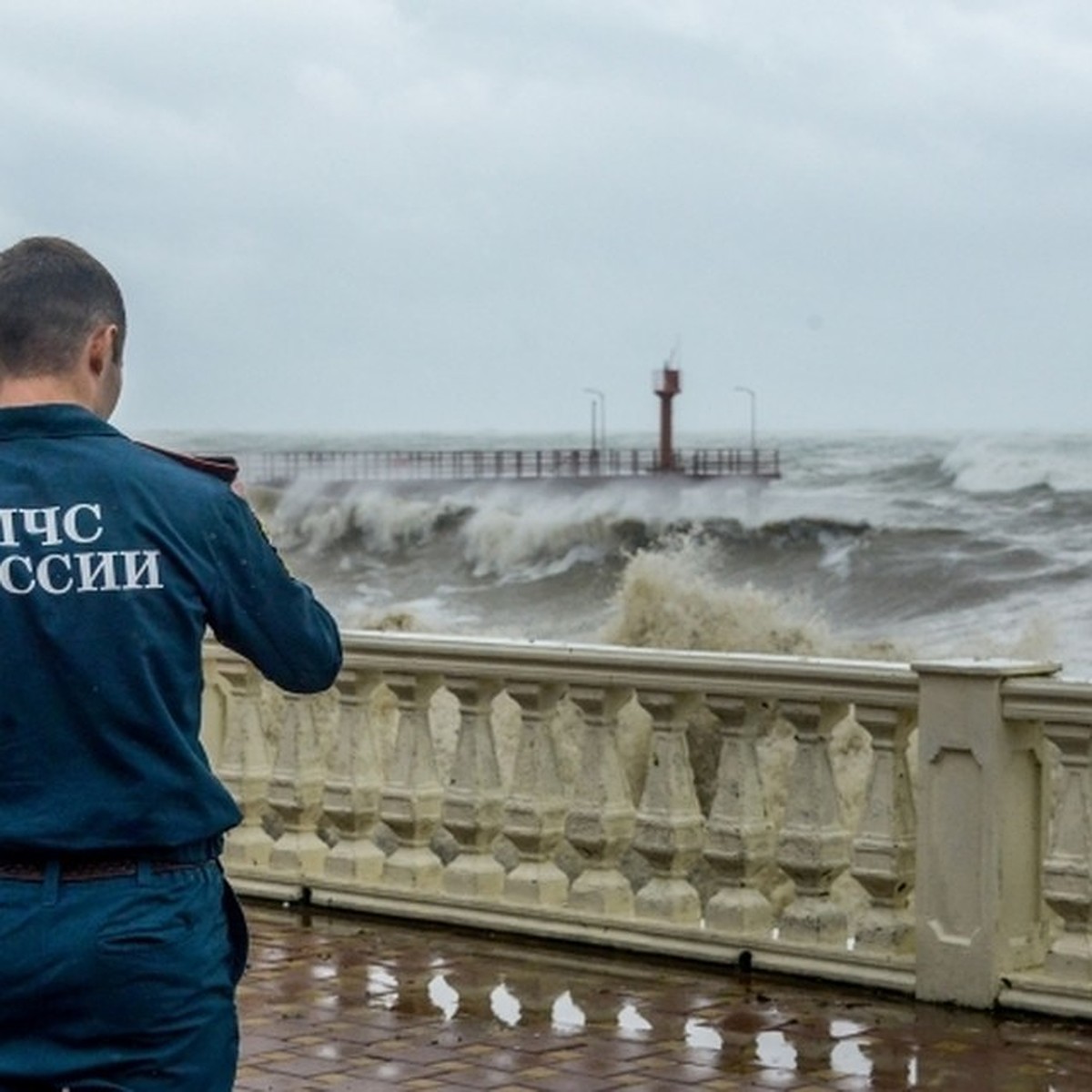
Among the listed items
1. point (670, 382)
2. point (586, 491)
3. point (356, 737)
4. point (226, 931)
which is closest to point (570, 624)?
point (586, 491)

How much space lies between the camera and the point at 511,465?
76062 millimetres

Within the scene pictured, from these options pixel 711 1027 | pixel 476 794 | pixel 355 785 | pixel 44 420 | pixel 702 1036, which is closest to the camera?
pixel 44 420

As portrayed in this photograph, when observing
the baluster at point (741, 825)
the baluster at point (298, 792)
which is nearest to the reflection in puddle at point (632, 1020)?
the baluster at point (741, 825)

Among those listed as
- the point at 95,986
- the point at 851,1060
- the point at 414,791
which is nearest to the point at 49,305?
the point at 95,986

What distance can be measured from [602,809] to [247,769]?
176 cm

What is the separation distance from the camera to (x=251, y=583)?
3.23m

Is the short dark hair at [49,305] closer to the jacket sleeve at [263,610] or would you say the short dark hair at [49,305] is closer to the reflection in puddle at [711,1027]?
the jacket sleeve at [263,610]

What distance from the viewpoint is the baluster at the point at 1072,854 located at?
23.0ft

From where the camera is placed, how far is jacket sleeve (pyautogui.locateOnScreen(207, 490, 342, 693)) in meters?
3.21

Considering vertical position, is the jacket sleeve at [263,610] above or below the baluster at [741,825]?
above

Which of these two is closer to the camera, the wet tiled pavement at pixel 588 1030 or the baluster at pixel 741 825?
the wet tiled pavement at pixel 588 1030

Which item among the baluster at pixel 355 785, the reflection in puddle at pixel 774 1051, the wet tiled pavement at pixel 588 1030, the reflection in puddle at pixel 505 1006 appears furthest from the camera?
the baluster at pixel 355 785

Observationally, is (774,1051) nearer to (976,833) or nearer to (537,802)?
(976,833)

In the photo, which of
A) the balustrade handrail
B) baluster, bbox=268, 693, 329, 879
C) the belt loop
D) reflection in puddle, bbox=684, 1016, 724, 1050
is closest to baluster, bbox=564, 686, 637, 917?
the balustrade handrail
